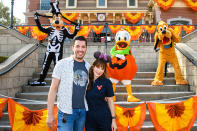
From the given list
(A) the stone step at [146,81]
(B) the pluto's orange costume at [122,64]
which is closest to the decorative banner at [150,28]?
(A) the stone step at [146,81]

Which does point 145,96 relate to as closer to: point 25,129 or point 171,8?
point 25,129

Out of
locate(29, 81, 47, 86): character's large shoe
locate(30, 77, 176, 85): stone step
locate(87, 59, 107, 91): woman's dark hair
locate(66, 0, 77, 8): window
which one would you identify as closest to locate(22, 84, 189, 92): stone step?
locate(29, 81, 47, 86): character's large shoe

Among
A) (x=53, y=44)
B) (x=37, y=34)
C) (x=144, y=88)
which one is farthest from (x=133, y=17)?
(x=53, y=44)

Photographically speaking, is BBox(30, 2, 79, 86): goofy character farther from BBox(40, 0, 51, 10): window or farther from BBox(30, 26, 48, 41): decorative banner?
BBox(40, 0, 51, 10): window

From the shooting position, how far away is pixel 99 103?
2.01 m

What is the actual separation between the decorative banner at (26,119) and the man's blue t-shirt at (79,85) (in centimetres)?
132

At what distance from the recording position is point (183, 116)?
3182mm

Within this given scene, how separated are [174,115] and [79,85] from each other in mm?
2372

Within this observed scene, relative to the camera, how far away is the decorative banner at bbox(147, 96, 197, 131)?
313cm

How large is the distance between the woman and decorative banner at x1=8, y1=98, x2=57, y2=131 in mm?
1324

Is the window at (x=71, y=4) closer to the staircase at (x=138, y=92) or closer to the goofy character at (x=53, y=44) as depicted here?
the goofy character at (x=53, y=44)

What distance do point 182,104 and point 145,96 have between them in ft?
4.74

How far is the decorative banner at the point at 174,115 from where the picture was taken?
123 inches

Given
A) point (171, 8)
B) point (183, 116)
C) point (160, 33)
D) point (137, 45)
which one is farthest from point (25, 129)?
point (171, 8)
